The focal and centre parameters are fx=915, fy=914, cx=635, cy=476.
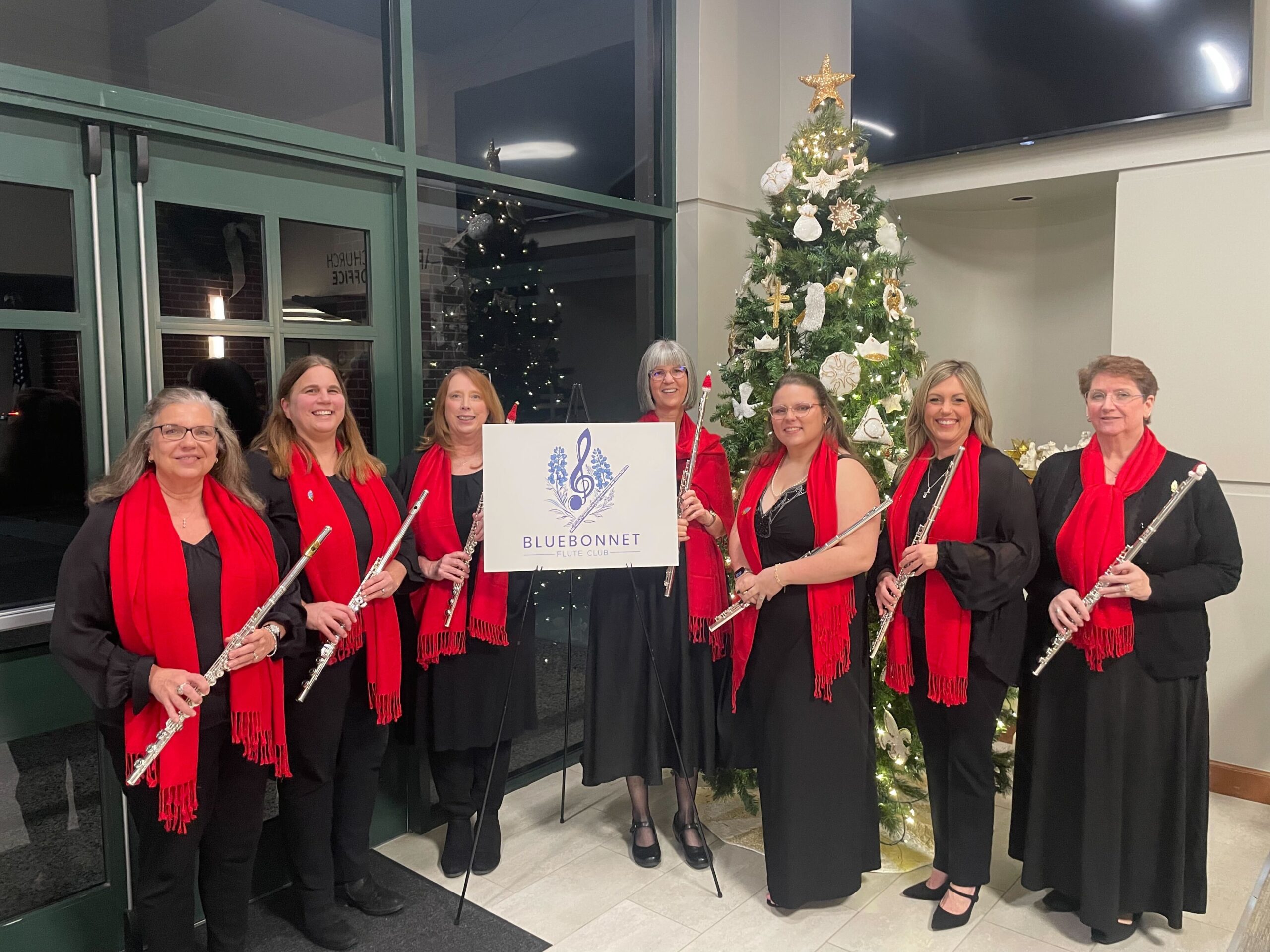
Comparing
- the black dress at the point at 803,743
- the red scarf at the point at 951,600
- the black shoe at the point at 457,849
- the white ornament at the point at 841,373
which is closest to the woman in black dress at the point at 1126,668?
the red scarf at the point at 951,600

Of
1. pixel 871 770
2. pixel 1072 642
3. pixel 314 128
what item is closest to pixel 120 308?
pixel 314 128

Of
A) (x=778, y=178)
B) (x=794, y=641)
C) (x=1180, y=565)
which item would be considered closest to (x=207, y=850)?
(x=794, y=641)

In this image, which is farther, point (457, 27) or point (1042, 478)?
point (457, 27)

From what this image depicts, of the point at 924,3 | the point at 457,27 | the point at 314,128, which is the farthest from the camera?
the point at 924,3

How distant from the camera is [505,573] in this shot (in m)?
2.84

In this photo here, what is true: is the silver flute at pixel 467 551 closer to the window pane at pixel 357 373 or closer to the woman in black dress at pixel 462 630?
the woman in black dress at pixel 462 630

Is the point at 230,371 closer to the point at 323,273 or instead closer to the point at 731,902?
the point at 323,273

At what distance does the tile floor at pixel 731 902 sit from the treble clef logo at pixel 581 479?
4.06 feet

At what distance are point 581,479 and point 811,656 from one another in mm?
822

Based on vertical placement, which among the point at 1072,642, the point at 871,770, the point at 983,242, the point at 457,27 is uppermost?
the point at 457,27

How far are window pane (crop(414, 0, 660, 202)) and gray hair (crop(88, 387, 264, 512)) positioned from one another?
1.47 meters

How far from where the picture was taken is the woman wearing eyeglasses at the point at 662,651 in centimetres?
296

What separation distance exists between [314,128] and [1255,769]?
408 centimetres

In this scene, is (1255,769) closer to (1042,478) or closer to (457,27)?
(1042,478)
